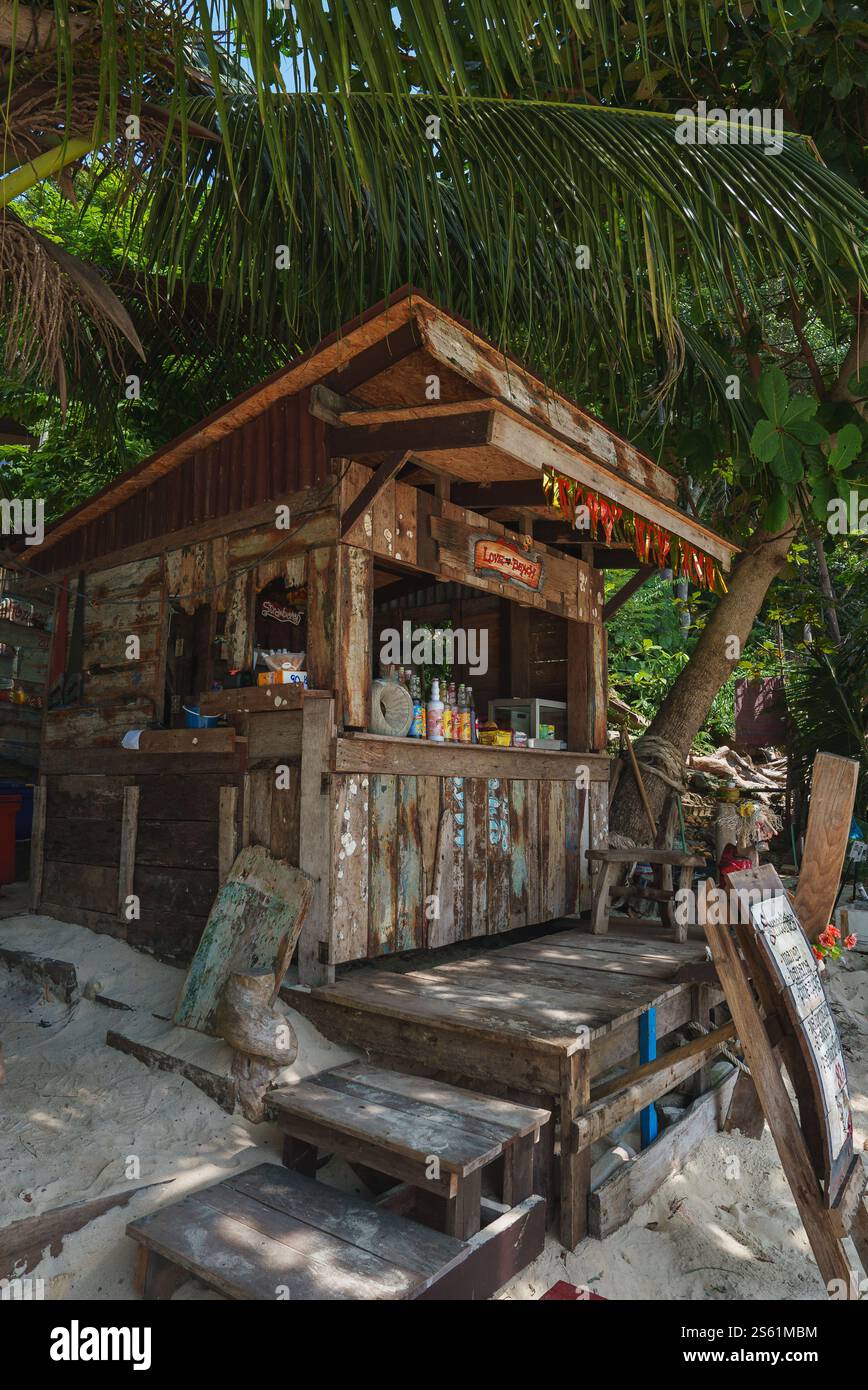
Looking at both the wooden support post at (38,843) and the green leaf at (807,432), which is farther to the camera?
the wooden support post at (38,843)

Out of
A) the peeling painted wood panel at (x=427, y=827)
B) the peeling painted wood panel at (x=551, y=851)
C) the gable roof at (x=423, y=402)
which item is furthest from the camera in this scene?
the peeling painted wood panel at (x=551, y=851)

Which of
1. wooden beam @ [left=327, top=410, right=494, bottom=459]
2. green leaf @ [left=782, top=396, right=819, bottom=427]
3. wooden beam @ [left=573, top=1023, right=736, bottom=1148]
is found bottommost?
wooden beam @ [left=573, top=1023, right=736, bottom=1148]

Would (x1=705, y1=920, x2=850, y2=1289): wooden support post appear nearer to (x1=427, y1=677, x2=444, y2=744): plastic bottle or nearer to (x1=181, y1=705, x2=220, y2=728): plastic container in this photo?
(x1=427, y1=677, x2=444, y2=744): plastic bottle

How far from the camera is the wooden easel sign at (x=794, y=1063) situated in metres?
3.03

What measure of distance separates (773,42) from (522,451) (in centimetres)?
368

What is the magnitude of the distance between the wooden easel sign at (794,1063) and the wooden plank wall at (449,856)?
→ 224 cm

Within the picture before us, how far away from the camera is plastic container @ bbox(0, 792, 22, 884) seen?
8141mm

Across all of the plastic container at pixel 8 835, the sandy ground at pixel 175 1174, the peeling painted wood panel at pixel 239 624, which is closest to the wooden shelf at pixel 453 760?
the peeling painted wood panel at pixel 239 624

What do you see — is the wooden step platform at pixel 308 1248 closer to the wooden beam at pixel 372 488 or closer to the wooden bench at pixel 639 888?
the wooden bench at pixel 639 888

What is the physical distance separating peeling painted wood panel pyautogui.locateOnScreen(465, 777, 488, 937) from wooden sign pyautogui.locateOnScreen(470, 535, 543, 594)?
58.1 inches

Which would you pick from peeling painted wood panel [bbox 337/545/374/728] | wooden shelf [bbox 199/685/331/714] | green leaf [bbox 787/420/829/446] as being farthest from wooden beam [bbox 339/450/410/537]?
green leaf [bbox 787/420/829/446]

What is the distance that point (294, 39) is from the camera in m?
2.72

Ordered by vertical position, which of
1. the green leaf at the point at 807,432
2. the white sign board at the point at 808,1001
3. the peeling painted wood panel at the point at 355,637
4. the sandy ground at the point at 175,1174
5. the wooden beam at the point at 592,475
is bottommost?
the sandy ground at the point at 175,1174
